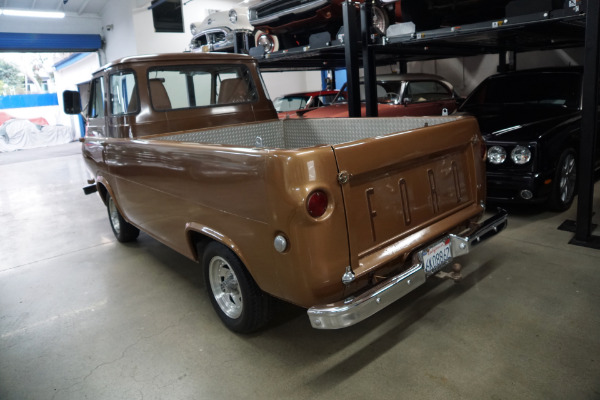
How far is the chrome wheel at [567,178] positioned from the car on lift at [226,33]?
555 cm

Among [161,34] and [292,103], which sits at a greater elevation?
[161,34]

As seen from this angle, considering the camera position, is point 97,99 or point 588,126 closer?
point 588,126

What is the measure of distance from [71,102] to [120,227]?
146 cm

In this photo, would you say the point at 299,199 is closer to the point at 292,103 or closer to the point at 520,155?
the point at 520,155

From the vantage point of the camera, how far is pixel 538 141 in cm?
438

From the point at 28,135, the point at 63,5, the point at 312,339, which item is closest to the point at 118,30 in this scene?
the point at 63,5

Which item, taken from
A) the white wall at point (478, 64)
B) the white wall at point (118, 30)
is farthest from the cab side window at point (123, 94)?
the white wall at point (118, 30)

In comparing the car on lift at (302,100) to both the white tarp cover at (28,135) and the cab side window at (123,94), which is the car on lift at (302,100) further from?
the white tarp cover at (28,135)

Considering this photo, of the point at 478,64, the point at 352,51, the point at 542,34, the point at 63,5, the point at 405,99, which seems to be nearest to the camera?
the point at 352,51

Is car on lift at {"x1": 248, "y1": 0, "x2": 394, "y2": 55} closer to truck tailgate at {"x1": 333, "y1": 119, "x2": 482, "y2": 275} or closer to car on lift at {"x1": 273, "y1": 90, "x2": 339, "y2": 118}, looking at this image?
car on lift at {"x1": 273, "y1": 90, "x2": 339, "y2": 118}

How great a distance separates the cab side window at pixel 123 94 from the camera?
152 inches

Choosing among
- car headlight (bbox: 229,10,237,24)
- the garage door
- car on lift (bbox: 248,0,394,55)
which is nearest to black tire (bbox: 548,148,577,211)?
car on lift (bbox: 248,0,394,55)

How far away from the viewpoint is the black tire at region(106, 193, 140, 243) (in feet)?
15.7

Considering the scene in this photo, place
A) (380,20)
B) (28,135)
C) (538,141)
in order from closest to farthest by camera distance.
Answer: (538,141) → (380,20) → (28,135)
